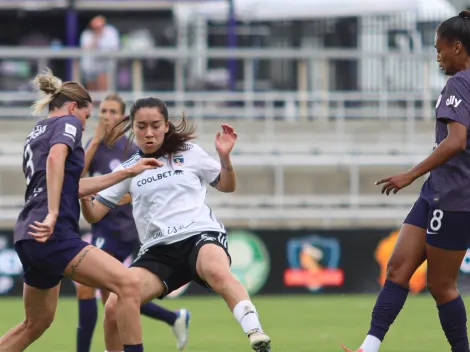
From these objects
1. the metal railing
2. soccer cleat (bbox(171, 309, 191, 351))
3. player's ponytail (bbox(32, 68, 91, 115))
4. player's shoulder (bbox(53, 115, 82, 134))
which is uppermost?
player's ponytail (bbox(32, 68, 91, 115))

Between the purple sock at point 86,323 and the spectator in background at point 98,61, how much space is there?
9.59 metres

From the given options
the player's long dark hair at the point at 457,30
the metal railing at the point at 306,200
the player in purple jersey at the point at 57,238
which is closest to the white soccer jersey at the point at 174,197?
the player in purple jersey at the point at 57,238

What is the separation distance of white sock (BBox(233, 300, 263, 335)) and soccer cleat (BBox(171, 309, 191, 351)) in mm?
2789

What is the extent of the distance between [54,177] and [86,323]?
2.71m

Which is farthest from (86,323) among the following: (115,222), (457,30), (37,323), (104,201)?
(457,30)

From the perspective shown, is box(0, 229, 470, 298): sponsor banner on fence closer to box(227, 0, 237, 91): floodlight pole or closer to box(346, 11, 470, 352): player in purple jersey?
box(227, 0, 237, 91): floodlight pole

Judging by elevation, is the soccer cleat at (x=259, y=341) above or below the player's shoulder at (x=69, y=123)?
below

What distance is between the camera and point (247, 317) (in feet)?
25.2

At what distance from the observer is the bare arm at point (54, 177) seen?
7.45 m

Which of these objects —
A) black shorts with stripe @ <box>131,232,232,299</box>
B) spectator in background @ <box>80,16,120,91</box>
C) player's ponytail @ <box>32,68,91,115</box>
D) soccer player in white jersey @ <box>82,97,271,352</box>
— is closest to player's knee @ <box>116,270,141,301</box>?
soccer player in white jersey @ <box>82,97,271,352</box>

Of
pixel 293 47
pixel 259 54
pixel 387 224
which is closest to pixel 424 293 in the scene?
pixel 387 224

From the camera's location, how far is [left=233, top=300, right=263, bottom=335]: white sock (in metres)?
7.64

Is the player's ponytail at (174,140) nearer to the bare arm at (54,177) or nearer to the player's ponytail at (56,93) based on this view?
the player's ponytail at (56,93)

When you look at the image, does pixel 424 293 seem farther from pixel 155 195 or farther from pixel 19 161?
pixel 155 195
